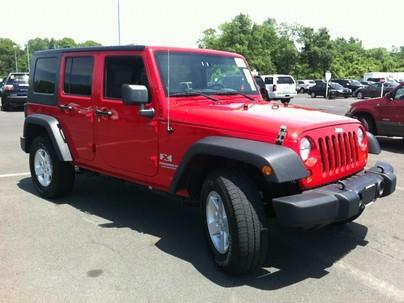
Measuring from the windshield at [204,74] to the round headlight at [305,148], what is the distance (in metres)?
1.52

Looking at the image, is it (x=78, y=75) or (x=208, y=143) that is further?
(x=78, y=75)

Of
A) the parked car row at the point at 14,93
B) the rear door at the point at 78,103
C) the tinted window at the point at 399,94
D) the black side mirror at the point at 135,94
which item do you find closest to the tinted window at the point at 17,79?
the parked car row at the point at 14,93

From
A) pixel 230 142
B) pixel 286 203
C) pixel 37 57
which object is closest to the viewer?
pixel 286 203

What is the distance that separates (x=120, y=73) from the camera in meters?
5.26

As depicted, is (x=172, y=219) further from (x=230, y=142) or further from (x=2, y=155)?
(x=2, y=155)

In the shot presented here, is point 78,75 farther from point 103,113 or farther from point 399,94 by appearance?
point 399,94

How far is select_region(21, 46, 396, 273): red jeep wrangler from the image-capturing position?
380cm

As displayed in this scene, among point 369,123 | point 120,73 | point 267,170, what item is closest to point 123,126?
point 120,73

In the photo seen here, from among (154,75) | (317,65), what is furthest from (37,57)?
(317,65)

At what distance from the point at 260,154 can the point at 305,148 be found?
415 mm

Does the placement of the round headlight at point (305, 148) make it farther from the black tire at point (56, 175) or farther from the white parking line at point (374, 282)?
the black tire at point (56, 175)

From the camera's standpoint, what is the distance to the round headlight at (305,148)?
380cm

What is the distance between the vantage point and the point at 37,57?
22.2 ft

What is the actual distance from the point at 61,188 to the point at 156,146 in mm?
2146
